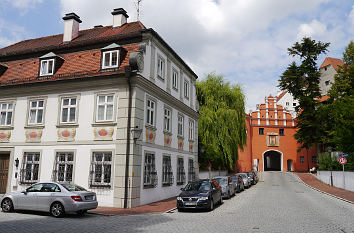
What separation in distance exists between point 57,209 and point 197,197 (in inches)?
237

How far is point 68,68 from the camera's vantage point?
18516 mm

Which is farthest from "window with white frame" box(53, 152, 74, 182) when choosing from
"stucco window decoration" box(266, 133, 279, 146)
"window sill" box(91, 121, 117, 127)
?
"stucco window decoration" box(266, 133, 279, 146)

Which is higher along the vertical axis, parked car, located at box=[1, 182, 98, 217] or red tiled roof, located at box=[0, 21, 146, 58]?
red tiled roof, located at box=[0, 21, 146, 58]

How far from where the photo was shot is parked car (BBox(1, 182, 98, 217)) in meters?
11.9

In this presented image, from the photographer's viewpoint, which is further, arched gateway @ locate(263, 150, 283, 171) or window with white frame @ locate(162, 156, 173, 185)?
arched gateway @ locate(263, 150, 283, 171)

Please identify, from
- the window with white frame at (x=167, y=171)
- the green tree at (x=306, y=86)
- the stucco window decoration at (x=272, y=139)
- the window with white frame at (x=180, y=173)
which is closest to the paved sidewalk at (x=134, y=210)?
the window with white frame at (x=167, y=171)

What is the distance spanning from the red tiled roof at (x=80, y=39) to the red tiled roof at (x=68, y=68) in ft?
2.21

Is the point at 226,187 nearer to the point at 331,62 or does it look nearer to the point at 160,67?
the point at 160,67

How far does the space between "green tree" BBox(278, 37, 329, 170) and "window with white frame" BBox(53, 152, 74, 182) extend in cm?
3726

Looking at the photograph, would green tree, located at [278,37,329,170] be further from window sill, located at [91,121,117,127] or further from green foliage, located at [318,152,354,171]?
window sill, located at [91,121,117,127]

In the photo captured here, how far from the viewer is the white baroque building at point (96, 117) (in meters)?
16.1

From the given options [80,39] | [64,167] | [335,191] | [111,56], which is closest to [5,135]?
[64,167]

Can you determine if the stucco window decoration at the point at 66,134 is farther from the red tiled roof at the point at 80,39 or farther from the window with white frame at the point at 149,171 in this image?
the red tiled roof at the point at 80,39

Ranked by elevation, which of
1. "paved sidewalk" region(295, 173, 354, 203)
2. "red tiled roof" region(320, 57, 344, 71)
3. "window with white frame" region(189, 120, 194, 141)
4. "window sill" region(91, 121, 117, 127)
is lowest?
"paved sidewalk" region(295, 173, 354, 203)
